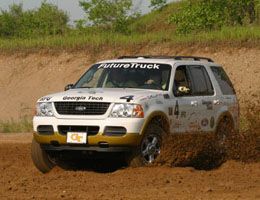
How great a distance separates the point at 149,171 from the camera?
11.6 metres

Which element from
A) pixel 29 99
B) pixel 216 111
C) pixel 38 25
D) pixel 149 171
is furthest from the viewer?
pixel 38 25

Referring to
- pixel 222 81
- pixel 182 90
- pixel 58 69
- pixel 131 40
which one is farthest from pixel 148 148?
pixel 58 69

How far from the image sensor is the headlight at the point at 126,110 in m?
11.8

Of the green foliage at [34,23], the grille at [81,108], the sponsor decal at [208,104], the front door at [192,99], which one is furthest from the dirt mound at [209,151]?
the green foliage at [34,23]

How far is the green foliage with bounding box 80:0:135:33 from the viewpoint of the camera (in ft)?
151

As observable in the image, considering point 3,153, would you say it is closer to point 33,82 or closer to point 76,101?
point 76,101

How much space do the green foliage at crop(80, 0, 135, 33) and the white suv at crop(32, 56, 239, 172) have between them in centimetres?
3200

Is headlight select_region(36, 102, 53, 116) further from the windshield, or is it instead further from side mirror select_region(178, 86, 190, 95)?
side mirror select_region(178, 86, 190, 95)

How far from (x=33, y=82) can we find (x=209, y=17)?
8.88m

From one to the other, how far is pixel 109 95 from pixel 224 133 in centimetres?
279

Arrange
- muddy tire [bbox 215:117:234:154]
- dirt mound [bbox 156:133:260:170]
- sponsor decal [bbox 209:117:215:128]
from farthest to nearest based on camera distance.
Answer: muddy tire [bbox 215:117:234:154]
sponsor decal [bbox 209:117:215:128]
dirt mound [bbox 156:133:260:170]

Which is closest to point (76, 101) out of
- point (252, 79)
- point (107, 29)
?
point (252, 79)

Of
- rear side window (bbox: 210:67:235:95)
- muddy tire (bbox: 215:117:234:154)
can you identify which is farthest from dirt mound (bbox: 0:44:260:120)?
muddy tire (bbox: 215:117:234:154)

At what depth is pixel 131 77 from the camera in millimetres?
13172
